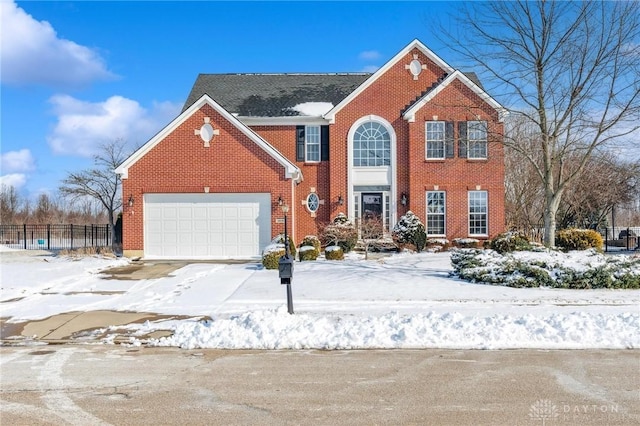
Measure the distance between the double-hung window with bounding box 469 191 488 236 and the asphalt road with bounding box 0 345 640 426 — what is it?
52.6 ft

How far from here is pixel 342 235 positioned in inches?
819

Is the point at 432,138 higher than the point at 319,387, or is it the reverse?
the point at 432,138

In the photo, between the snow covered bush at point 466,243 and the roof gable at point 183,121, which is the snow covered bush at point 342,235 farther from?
the snow covered bush at point 466,243

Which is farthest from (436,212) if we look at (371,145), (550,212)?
(550,212)

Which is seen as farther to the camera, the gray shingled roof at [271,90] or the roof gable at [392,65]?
the gray shingled roof at [271,90]

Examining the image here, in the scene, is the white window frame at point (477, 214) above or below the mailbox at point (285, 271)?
above

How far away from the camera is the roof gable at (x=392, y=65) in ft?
76.9

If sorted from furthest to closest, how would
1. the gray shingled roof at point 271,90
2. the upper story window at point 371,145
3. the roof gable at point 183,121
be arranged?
the gray shingled roof at point 271,90, the upper story window at point 371,145, the roof gable at point 183,121

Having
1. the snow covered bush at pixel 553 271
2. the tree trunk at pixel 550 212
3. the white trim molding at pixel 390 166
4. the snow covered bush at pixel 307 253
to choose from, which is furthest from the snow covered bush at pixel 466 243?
the snow covered bush at pixel 553 271

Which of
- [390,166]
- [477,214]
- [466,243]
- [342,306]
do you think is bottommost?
[342,306]

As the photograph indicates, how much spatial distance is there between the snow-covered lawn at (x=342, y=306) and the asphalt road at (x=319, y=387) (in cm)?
45

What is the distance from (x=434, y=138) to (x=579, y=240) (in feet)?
26.6

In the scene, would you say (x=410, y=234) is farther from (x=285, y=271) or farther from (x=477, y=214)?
(x=285, y=271)

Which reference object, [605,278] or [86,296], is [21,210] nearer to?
[86,296]
